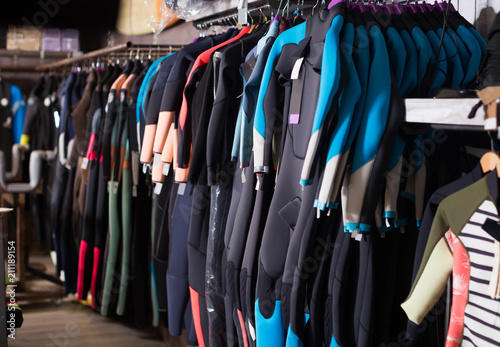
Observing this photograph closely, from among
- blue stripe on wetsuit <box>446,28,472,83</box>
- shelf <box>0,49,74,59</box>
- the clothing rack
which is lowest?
blue stripe on wetsuit <box>446,28,472,83</box>

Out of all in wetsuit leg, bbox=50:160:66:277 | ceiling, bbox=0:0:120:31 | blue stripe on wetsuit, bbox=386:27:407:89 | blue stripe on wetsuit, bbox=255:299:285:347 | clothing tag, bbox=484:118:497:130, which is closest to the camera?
clothing tag, bbox=484:118:497:130

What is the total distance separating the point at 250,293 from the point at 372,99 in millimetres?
731

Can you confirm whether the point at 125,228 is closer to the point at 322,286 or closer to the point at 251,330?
the point at 251,330

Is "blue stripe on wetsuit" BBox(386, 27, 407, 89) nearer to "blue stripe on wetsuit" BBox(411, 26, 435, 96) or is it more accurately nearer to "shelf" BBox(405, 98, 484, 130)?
"blue stripe on wetsuit" BBox(411, 26, 435, 96)

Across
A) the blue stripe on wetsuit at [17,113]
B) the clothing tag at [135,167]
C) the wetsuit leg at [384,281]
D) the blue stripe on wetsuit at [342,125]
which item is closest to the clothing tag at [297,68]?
the blue stripe on wetsuit at [342,125]

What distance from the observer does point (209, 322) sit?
2.04 m

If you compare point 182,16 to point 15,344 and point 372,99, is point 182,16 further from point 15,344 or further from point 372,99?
point 15,344

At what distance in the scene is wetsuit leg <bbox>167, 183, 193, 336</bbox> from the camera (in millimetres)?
2215

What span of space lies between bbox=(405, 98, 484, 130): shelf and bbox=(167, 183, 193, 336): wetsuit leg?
1200 millimetres

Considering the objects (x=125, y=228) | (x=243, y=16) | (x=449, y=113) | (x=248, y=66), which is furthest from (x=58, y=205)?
(x=449, y=113)

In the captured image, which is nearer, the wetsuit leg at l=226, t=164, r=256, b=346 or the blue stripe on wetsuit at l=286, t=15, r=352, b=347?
the blue stripe on wetsuit at l=286, t=15, r=352, b=347

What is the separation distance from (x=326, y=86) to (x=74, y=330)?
259 cm

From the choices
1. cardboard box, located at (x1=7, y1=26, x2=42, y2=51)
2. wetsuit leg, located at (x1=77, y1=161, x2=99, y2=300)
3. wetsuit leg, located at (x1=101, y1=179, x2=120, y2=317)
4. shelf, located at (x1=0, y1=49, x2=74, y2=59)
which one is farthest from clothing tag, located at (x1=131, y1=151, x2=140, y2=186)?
cardboard box, located at (x1=7, y1=26, x2=42, y2=51)

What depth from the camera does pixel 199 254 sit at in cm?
210
